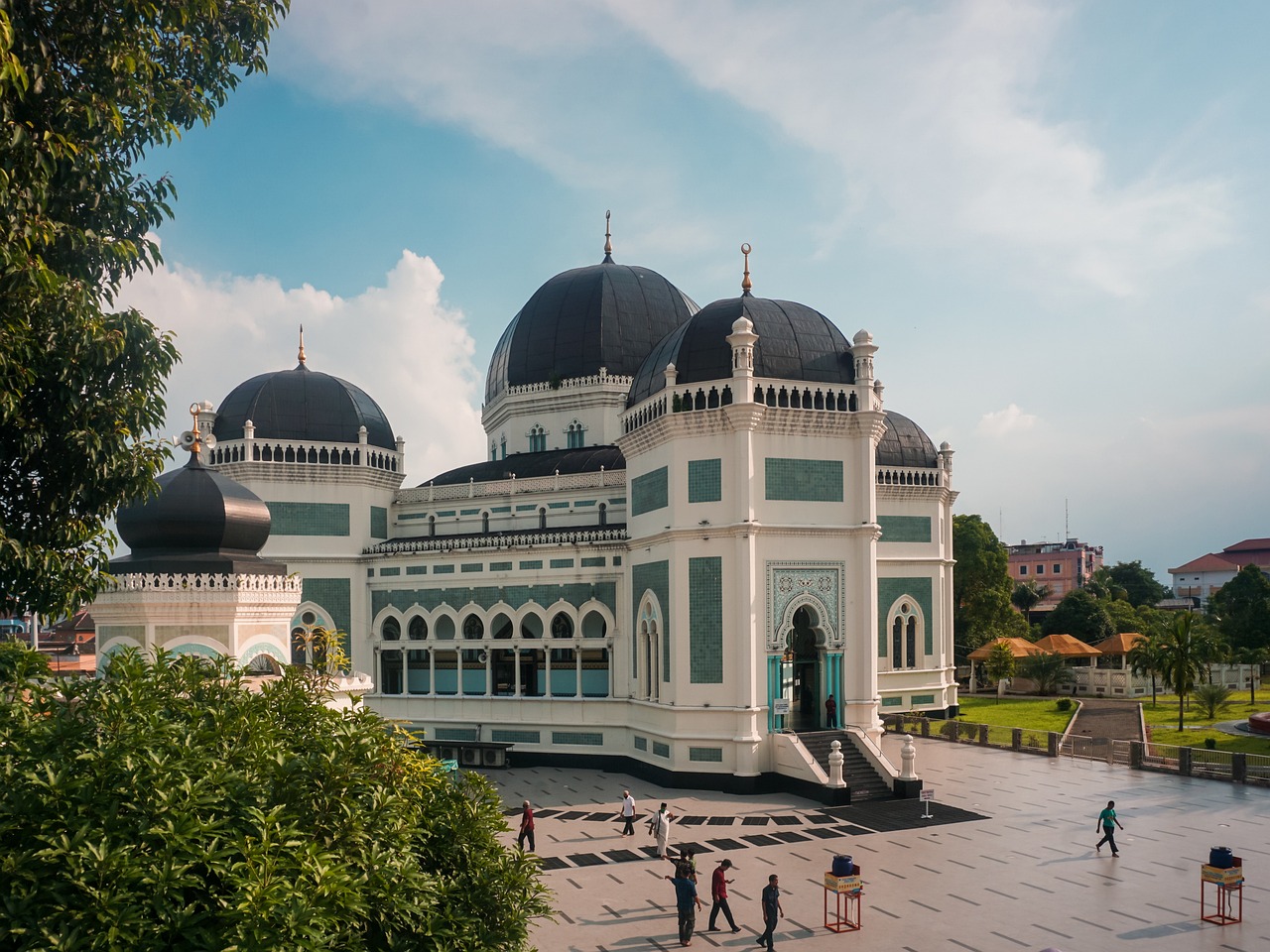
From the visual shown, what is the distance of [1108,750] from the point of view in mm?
32375

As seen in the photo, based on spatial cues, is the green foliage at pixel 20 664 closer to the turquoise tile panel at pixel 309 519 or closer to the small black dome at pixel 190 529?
the small black dome at pixel 190 529

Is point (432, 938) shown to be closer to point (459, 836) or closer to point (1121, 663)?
point (459, 836)

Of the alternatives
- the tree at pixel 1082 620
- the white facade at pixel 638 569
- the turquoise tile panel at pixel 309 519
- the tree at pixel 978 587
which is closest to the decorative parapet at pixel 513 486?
the white facade at pixel 638 569

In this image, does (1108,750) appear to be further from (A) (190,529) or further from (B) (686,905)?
(A) (190,529)

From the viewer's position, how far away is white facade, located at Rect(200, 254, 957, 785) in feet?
92.8

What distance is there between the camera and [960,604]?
61469 mm

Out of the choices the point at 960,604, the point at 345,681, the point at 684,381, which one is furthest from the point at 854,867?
the point at 960,604


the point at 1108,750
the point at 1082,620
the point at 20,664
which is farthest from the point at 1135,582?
the point at 20,664

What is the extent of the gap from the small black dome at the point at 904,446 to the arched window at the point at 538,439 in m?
14.4

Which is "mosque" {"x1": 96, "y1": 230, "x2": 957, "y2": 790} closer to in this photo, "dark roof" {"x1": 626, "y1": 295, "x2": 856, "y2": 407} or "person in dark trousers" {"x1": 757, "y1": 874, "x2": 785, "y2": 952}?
"dark roof" {"x1": 626, "y1": 295, "x2": 856, "y2": 407}

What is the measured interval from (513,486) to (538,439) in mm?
4604

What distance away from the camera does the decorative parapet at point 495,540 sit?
33.2 m

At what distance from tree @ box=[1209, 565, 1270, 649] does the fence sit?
26155mm

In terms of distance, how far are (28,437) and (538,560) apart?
74.8ft
